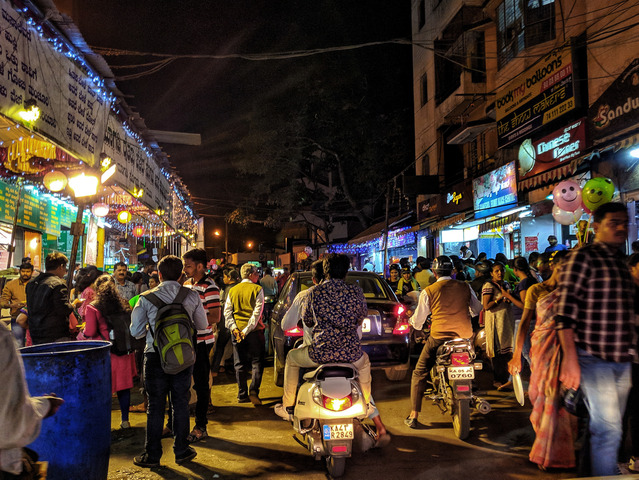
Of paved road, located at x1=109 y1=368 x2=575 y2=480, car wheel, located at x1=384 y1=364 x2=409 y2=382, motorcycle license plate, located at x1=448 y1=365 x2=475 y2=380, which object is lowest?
paved road, located at x1=109 y1=368 x2=575 y2=480

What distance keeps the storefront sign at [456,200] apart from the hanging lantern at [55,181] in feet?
43.2

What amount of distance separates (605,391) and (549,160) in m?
10.0

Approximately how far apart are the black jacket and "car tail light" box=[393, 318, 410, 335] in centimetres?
427

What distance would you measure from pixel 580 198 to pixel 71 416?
788cm

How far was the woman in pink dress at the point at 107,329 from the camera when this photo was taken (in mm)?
5668

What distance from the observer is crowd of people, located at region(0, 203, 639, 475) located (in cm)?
338

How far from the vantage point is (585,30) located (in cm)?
1160

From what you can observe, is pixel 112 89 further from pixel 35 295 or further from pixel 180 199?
pixel 180 199

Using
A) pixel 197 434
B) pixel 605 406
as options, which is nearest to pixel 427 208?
pixel 197 434

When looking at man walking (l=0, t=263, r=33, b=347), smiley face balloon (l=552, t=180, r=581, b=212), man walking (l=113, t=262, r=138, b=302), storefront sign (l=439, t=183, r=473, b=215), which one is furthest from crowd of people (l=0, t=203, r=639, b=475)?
storefront sign (l=439, t=183, r=473, b=215)

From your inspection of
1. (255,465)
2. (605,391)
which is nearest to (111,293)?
(255,465)

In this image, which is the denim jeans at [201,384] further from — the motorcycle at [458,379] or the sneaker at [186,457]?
the motorcycle at [458,379]

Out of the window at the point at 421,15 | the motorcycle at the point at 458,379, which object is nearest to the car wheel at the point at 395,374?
the motorcycle at the point at 458,379

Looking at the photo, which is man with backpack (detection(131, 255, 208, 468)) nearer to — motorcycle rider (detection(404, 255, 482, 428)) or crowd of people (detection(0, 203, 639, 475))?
crowd of people (detection(0, 203, 639, 475))
